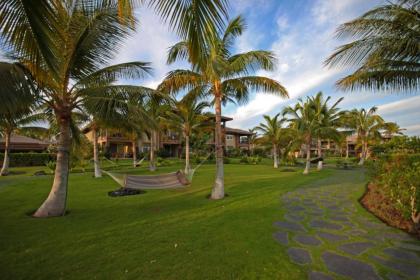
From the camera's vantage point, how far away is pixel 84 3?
323 cm

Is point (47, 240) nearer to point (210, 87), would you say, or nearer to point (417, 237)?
point (210, 87)

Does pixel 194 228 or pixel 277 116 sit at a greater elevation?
pixel 277 116

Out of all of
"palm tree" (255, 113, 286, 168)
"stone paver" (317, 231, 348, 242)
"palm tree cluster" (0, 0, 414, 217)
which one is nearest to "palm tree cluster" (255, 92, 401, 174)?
"palm tree" (255, 113, 286, 168)

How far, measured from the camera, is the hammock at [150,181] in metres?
7.50

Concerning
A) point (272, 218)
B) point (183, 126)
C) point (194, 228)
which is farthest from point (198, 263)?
point (183, 126)

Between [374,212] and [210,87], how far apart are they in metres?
5.75

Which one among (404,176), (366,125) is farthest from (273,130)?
(404,176)

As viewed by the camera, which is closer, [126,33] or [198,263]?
[198,263]

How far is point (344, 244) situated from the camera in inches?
149

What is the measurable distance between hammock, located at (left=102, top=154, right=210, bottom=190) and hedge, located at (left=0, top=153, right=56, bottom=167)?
1776cm

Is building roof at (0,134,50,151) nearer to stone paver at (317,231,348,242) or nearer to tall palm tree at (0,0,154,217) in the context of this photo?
tall palm tree at (0,0,154,217)

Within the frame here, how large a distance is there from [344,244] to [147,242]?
3.27 m

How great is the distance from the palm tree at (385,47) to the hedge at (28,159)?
2393 cm

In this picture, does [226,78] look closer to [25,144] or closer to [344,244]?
[344,244]
